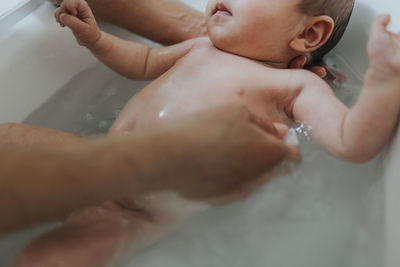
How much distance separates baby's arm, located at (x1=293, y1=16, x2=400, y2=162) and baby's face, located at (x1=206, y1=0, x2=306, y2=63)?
0.75ft

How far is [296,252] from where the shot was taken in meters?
0.76

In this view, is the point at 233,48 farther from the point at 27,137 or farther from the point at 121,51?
the point at 27,137

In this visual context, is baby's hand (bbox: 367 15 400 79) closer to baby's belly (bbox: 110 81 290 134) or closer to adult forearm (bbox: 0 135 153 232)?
baby's belly (bbox: 110 81 290 134)

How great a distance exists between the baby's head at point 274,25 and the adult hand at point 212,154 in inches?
13.3

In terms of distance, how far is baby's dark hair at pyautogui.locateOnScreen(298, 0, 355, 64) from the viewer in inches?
35.9

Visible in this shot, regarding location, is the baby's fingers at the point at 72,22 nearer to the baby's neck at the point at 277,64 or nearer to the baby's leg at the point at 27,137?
the baby's leg at the point at 27,137

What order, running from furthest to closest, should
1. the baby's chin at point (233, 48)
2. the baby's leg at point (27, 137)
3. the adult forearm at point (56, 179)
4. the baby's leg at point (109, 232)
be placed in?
1. the baby's chin at point (233, 48)
2. the baby's leg at point (27, 137)
3. the baby's leg at point (109, 232)
4. the adult forearm at point (56, 179)

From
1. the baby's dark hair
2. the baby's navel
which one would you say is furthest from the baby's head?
the baby's navel

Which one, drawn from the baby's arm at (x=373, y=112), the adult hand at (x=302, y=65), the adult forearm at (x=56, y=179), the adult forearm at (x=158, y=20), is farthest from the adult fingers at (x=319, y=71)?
the adult forearm at (x=56, y=179)

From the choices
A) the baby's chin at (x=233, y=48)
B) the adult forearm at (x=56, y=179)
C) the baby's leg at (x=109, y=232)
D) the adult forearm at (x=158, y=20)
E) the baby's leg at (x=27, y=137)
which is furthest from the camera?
the adult forearm at (x=158, y=20)

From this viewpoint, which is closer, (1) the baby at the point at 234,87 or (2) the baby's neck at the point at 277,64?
(1) the baby at the point at 234,87

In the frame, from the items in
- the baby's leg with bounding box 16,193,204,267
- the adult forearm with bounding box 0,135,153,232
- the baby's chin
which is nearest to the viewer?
the adult forearm with bounding box 0,135,153,232

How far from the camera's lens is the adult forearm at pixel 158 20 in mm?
1179

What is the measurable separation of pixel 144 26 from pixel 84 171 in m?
0.79
